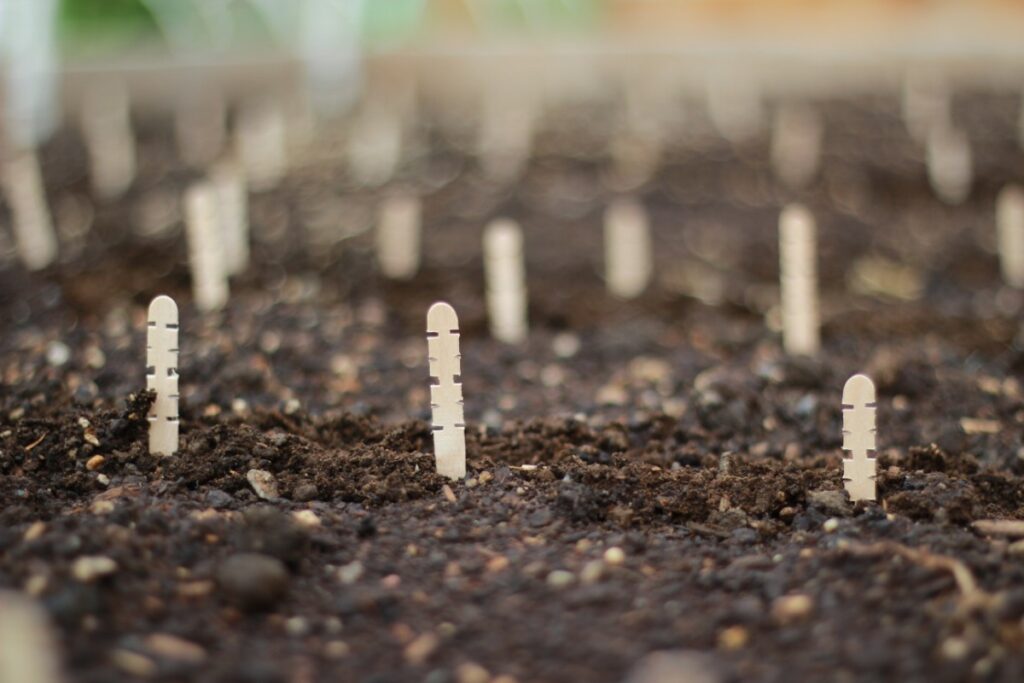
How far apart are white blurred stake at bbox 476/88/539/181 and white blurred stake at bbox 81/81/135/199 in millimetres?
1919

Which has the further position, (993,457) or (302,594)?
(993,457)

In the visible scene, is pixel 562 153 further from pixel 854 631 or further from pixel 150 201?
pixel 854 631

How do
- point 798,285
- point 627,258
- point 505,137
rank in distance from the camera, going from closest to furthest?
point 798,285
point 627,258
point 505,137

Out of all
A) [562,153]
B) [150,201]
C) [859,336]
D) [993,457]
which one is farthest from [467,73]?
[993,457]

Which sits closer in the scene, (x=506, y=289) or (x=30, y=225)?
(x=506, y=289)

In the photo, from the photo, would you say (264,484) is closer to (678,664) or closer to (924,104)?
(678,664)

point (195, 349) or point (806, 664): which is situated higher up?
point (195, 349)

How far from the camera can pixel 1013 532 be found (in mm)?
2016

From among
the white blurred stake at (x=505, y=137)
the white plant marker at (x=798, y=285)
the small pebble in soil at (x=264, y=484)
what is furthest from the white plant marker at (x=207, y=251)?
the white blurred stake at (x=505, y=137)

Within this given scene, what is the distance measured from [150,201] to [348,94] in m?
3.67

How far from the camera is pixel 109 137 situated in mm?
6301

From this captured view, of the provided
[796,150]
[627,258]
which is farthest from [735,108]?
[627,258]

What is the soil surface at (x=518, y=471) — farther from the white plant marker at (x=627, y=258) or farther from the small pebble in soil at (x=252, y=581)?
the white plant marker at (x=627, y=258)

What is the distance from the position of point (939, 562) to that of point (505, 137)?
5.19 metres
